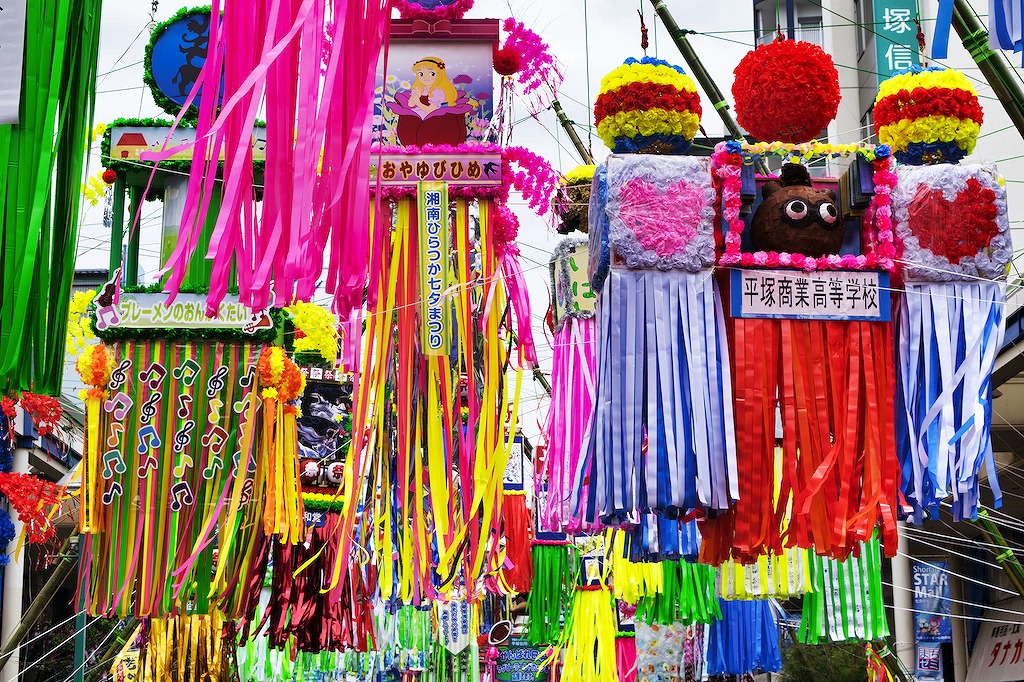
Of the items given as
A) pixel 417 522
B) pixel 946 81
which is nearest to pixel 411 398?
pixel 417 522

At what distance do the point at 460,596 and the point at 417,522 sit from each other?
3.54 feet

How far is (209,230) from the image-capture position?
20.9ft

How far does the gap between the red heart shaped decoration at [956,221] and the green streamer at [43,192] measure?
2601mm

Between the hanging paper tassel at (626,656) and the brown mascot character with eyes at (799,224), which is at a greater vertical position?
the brown mascot character with eyes at (799,224)

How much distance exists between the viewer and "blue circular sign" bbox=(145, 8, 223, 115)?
6.55 meters

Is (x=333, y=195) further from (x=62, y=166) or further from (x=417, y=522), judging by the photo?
(x=417, y=522)

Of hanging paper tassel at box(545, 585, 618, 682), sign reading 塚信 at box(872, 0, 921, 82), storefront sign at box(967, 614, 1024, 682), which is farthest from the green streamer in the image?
storefront sign at box(967, 614, 1024, 682)

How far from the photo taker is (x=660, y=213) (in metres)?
4.32

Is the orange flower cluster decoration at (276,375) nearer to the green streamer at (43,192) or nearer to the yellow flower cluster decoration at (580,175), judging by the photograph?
the yellow flower cluster decoration at (580,175)

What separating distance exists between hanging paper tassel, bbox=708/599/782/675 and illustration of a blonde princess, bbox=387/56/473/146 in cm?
581

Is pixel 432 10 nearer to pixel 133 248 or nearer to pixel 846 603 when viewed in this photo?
pixel 133 248

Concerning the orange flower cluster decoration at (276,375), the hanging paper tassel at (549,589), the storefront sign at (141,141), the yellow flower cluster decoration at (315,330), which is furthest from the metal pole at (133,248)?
the hanging paper tassel at (549,589)

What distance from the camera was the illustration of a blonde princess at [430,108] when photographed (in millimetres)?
5266

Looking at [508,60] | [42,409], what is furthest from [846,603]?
[42,409]
